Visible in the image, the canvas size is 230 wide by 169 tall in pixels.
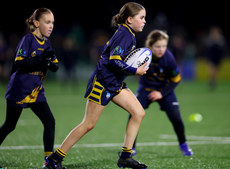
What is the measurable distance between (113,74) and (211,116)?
6.15 meters

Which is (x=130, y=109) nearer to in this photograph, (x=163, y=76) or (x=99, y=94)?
(x=99, y=94)

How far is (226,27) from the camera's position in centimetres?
3725

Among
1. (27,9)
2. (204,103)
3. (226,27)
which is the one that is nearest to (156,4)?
(226,27)

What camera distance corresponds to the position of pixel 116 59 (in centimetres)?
495

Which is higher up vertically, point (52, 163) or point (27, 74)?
point (27, 74)

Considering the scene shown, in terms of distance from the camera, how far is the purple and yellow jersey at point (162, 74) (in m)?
6.60

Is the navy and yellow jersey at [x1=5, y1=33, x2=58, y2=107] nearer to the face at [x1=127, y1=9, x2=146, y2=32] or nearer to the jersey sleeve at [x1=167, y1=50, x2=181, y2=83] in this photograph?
the face at [x1=127, y1=9, x2=146, y2=32]

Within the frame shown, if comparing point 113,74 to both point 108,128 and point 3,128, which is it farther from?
point 108,128

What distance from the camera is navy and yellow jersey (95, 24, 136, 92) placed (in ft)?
16.3

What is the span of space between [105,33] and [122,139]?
21694mm

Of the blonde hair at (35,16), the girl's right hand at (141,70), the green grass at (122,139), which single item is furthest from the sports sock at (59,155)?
the blonde hair at (35,16)

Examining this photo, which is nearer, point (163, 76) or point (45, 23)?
point (45, 23)

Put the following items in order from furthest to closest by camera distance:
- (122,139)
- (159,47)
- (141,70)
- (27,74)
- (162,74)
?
(122,139)
(162,74)
(159,47)
(27,74)
(141,70)

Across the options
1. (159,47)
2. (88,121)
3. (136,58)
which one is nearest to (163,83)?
(159,47)
